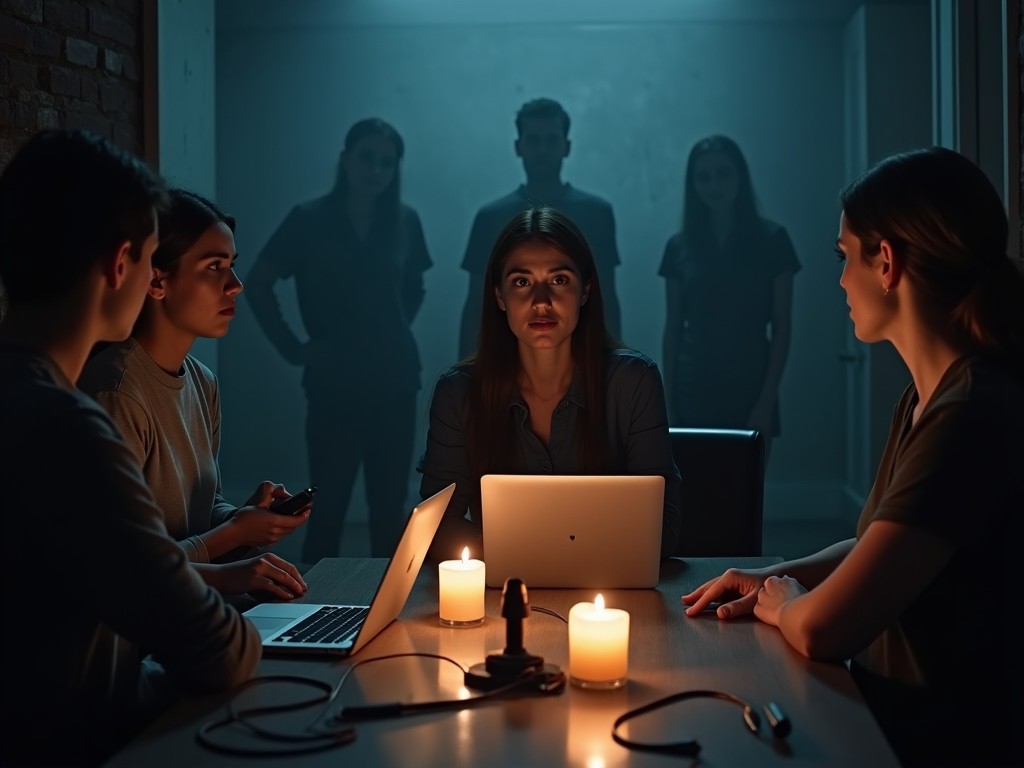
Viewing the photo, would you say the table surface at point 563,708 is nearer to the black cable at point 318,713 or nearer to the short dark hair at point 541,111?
the black cable at point 318,713

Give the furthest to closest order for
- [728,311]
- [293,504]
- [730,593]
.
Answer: [728,311] < [293,504] < [730,593]

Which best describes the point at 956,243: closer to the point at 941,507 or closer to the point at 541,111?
the point at 941,507

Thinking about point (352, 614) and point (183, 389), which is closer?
point (352, 614)

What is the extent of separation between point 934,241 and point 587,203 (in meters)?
3.17

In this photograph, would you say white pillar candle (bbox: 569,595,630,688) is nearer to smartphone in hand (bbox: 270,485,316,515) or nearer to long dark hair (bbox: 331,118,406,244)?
smartphone in hand (bbox: 270,485,316,515)

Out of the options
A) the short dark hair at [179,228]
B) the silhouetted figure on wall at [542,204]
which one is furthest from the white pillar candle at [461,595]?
the silhouetted figure on wall at [542,204]

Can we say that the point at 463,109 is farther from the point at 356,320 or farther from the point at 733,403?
the point at 733,403

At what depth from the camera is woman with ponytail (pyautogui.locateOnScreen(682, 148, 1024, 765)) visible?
1259mm

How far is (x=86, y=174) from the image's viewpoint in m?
1.17

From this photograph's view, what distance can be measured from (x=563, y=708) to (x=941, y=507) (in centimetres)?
50

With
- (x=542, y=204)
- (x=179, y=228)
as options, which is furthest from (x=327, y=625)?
(x=542, y=204)

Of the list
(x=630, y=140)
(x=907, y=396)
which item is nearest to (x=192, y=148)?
(x=630, y=140)

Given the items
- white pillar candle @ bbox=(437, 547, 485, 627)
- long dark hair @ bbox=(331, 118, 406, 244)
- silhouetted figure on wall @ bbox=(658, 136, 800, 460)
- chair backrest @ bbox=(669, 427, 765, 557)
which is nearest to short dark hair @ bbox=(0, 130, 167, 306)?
white pillar candle @ bbox=(437, 547, 485, 627)

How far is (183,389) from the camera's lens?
204cm
